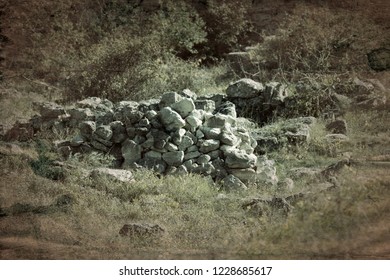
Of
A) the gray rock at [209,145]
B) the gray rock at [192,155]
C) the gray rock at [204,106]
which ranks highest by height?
the gray rock at [204,106]

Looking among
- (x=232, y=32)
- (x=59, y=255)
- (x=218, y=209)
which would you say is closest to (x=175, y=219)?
(x=218, y=209)

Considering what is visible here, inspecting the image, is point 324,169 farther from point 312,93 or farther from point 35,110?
point 35,110

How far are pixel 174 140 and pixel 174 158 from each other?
28 centimetres

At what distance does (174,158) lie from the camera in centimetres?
874

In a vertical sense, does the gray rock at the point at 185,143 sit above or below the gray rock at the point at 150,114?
below

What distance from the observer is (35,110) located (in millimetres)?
12047

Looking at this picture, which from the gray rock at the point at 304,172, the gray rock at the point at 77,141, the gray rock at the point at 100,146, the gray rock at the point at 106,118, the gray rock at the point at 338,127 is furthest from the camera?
the gray rock at the point at 338,127

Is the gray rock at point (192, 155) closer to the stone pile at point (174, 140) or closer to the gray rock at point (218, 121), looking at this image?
the stone pile at point (174, 140)

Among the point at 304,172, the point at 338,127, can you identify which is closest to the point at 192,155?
the point at 304,172

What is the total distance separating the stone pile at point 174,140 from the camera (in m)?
8.63

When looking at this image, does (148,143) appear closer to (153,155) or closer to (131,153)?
(153,155)

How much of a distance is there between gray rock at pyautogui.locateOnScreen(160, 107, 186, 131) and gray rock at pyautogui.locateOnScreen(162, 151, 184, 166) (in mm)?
399

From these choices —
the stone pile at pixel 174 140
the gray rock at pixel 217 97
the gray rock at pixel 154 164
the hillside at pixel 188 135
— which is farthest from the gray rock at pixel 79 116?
the gray rock at pixel 217 97

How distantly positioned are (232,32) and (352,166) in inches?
328
